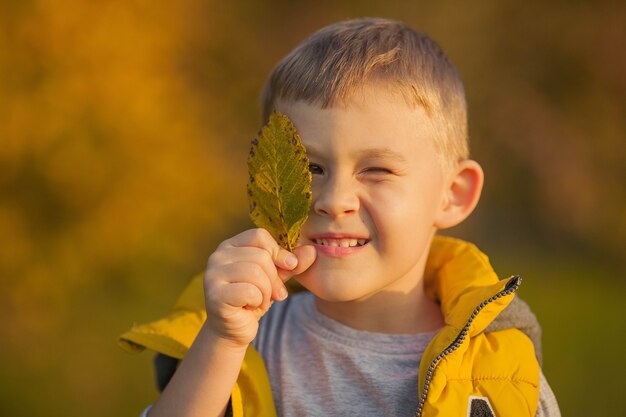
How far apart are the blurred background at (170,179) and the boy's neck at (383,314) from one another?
1.99 meters

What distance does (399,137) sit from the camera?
193 cm

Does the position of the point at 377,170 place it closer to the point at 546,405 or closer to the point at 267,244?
the point at 267,244

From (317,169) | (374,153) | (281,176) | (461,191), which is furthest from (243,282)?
(461,191)

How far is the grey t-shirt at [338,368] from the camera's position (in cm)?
201

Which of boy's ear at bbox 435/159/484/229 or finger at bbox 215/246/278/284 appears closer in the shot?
finger at bbox 215/246/278/284

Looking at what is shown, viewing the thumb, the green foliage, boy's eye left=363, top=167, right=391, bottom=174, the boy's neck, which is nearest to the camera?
the green foliage

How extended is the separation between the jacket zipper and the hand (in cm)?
44

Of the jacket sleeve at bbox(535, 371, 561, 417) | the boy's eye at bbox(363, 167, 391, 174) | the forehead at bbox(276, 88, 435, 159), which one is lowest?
the jacket sleeve at bbox(535, 371, 561, 417)

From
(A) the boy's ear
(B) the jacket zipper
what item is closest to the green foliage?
(B) the jacket zipper

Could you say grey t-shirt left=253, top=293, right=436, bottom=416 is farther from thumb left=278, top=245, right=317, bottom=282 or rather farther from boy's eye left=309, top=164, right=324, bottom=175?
boy's eye left=309, top=164, right=324, bottom=175

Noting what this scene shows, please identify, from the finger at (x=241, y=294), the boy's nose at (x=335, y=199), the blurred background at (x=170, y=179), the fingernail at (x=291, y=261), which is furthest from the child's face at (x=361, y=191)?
the blurred background at (x=170, y=179)

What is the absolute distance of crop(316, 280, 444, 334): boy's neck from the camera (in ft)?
7.07

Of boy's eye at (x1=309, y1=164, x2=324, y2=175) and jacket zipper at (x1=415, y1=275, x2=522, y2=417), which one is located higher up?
boy's eye at (x1=309, y1=164, x2=324, y2=175)

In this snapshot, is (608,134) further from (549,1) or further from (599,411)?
(599,411)
